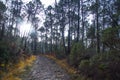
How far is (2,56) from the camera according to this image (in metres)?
15.1

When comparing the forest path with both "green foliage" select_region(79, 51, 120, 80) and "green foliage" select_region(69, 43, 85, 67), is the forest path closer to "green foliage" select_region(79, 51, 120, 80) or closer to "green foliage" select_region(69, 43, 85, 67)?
"green foliage" select_region(69, 43, 85, 67)

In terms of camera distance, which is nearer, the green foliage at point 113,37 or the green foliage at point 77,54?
the green foliage at point 113,37

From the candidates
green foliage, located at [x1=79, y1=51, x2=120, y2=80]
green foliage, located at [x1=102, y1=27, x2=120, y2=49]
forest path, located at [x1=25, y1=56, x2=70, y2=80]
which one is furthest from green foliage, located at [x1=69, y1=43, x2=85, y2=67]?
green foliage, located at [x1=102, y1=27, x2=120, y2=49]

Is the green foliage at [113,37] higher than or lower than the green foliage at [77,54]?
higher

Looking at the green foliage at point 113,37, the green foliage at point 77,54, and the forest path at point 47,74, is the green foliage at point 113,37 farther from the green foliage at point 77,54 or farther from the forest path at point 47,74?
the green foliage at point 77,54

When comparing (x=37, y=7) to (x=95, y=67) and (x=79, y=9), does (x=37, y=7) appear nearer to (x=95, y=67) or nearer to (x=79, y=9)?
(x=79, y=9)

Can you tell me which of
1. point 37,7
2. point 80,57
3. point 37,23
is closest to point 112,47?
point 80,57

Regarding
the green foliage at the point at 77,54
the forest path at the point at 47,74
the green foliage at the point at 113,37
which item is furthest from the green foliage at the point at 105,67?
the green foliage at the point at 77,54

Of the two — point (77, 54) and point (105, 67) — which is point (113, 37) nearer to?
point (105, 67)

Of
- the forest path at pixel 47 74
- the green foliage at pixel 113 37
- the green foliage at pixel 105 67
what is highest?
the green foliage at pixel 113 37

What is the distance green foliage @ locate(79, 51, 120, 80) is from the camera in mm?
9930

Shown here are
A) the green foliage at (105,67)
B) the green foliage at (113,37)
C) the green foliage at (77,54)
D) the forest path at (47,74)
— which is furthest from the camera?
the green foliage at (77,54)

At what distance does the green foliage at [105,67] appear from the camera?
9930mm

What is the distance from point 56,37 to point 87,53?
37861mm
